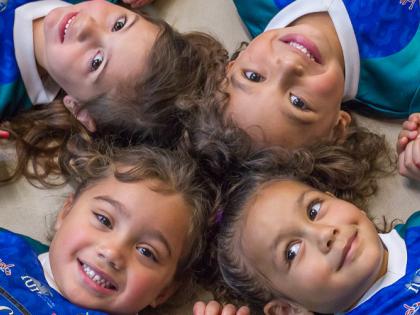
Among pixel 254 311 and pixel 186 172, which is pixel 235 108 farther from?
pixel 254 311

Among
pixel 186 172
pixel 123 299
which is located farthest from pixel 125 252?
pixel 186 172

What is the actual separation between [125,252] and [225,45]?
57cm

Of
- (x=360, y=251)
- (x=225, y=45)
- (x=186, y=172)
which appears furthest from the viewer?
(x=225, y=45)

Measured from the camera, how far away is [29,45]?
1.26 meters

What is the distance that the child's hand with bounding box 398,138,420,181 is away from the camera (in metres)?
1.16

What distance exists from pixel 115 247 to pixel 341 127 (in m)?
0.52

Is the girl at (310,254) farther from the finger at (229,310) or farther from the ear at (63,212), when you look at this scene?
the ear at (63,212)

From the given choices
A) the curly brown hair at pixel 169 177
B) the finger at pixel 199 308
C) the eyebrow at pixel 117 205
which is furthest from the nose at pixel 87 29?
the finger at pixel 199 308

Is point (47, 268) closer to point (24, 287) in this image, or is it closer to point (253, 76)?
point (24, 287)

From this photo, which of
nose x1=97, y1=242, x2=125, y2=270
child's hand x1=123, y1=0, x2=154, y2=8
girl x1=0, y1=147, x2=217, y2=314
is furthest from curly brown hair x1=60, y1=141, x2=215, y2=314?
child's hand x1=123, y1=0, x2=154, y2=8

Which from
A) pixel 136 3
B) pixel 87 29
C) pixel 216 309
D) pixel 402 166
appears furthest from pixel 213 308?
pixel 136 3

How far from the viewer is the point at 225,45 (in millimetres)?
1389

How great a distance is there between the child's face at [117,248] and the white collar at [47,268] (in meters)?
0.01

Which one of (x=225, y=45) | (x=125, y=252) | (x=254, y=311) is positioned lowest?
(x=254, y=311)
